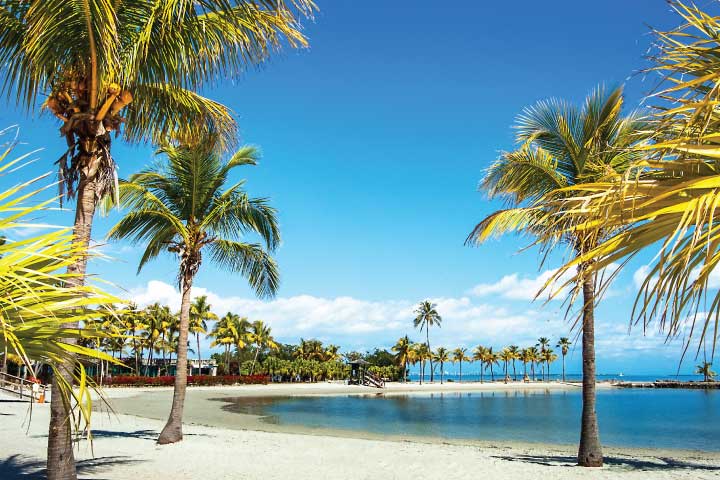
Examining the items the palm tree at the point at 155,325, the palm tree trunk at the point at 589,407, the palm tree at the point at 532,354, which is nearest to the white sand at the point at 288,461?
the palm tree trunk at the point at 589,407

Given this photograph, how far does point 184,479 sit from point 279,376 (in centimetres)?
7489

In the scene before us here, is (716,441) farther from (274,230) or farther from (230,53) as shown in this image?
(230,53)

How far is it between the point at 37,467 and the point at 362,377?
71.0 meters

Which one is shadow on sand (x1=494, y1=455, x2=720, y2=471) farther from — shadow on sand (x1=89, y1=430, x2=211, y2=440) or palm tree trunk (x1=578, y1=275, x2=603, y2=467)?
shadow on sand (x1=89, y1=430, x2=211, y2=440)

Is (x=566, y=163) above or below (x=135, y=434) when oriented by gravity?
above

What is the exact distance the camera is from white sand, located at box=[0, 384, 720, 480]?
11.1 m

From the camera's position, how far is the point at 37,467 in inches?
420

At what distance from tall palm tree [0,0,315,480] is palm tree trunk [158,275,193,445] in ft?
23.1

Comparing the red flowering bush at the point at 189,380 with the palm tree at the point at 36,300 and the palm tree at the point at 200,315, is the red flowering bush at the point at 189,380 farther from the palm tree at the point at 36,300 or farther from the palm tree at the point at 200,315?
the palm tree at the point at 36,300

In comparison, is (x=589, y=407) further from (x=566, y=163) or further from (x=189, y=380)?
(x=189, y=380)

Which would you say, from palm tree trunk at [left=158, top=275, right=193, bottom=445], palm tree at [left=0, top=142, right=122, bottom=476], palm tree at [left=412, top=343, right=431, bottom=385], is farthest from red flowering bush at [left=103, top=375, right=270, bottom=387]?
palm tree at [left=0, top=142, right=122, bottom=476]

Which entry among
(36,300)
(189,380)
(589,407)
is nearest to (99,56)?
(36,300)

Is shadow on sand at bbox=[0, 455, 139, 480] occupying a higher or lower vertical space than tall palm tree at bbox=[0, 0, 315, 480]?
lower

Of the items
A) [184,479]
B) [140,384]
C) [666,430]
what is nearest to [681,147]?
[184,479]
